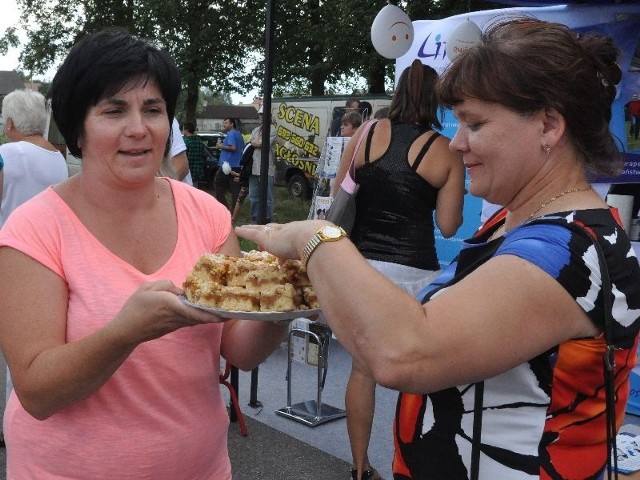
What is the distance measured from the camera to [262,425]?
4.54 m

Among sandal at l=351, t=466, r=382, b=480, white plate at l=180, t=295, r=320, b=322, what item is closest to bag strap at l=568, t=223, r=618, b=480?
white plate at l=180, t=295, r=320, b=322

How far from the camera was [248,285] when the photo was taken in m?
1.70

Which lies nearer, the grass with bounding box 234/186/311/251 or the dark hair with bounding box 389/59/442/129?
the dark hair with bounding box 389/59/442/129

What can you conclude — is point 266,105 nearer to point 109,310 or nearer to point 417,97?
point 417,97

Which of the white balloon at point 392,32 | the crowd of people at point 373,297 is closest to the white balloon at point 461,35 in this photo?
the white balloon at point 392,32

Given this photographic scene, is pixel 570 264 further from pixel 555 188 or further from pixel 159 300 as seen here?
pixel 159 300

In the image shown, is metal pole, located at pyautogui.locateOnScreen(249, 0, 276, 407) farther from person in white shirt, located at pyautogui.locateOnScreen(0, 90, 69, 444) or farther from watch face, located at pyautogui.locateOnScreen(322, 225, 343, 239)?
watch face, located at pyautogui.locateOnScreen(322, 225, 343, 239)

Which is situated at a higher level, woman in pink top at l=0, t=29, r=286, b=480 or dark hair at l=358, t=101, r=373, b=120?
dark hair at l=358, t=101, r=373, b=120

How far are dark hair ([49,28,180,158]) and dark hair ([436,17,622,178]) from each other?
2.42 feet

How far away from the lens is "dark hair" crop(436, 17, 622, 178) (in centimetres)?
134

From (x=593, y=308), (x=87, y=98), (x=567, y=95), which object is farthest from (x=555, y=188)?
(x=87, y=98)

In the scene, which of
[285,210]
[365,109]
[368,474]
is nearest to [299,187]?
[285,210]

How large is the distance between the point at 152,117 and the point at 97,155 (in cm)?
17

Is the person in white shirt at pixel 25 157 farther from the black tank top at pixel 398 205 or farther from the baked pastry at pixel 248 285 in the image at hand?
the baked pastry at pixel 248 285
